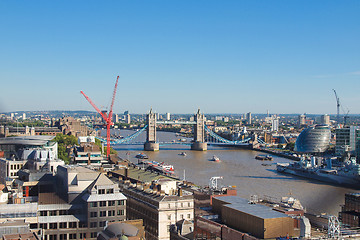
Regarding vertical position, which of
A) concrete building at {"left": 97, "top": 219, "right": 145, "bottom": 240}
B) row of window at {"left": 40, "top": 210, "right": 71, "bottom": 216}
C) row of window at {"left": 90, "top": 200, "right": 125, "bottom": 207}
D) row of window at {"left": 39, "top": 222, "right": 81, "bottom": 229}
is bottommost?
row of window at {"left": 39, "top": 222, "right": 81, "bottom": 229}

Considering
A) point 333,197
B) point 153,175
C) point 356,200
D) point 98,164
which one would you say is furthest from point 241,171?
point 356,200

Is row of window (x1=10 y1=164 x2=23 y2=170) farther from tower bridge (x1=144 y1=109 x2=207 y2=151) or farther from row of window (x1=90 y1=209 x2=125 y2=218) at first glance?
tower bridge (x1=144 y1=109 x2=207 y2=151)

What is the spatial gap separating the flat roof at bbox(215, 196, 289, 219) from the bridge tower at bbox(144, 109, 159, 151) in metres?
59.2

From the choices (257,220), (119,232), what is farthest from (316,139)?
(257,220)

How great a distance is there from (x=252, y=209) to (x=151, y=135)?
6879 centimetres

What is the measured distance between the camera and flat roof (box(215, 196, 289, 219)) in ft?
42.5

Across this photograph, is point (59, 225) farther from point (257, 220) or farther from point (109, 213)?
point (257, 220)

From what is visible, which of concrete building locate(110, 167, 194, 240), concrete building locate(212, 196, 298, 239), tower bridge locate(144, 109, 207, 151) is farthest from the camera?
tower bridge locate(144, 109, 207, 151)

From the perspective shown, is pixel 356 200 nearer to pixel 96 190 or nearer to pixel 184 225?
pixel 184 225

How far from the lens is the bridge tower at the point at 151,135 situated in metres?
74.8

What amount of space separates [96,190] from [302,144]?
2078 inches

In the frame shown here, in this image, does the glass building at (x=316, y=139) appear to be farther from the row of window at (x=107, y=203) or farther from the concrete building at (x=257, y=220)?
the concrete building at (x=257, y=220)

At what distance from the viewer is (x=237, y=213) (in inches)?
533

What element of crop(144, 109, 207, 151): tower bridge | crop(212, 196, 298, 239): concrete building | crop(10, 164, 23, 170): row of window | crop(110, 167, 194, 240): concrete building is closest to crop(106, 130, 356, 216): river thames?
crop(110, 167, 194, 240): concrete building
